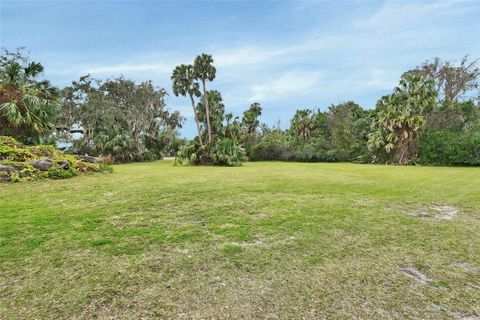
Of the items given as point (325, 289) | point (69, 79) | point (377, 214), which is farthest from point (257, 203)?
point (69, 79)

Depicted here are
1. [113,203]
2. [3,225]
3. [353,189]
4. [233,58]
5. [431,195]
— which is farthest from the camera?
[233,58]

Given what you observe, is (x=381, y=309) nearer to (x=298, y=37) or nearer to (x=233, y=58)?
(x=298, y=37)

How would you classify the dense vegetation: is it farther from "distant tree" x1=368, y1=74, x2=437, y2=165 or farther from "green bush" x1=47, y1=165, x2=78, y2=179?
"green bush" x1=47, y1=165, x2=78, y2=179

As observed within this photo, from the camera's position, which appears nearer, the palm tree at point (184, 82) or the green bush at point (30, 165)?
the green bush at point (30, 165)

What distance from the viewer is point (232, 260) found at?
3.04 meters

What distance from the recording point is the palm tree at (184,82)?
20344mm

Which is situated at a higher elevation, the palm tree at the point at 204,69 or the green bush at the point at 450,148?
the palm tree at the point at 204,69

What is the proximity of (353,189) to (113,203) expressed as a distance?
6.62m

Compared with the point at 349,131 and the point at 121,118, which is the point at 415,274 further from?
the point at 349,131

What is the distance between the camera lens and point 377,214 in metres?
5.18

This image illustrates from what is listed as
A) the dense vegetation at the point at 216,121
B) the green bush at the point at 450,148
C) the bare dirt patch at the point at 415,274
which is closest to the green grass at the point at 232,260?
the bare dirt patch at the point at 415,274

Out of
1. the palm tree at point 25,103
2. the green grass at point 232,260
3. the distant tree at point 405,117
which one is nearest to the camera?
the green grass at point 232,260

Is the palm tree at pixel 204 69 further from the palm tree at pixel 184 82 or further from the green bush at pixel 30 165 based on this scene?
the green bush at pixel 30 165

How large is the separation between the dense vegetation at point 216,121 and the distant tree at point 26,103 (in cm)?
4
